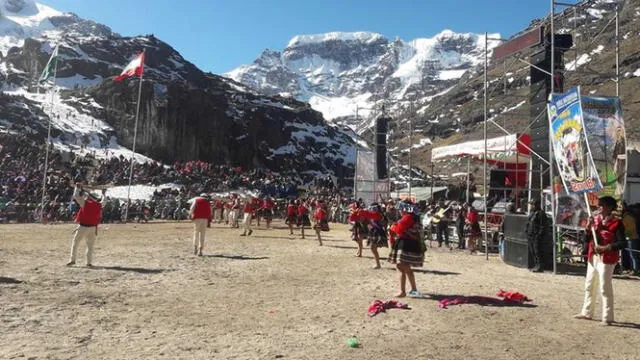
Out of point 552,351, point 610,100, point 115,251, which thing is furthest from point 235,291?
point 610,100

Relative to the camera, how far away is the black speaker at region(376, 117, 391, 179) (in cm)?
3562

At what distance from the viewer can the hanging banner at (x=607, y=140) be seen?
32.9ft

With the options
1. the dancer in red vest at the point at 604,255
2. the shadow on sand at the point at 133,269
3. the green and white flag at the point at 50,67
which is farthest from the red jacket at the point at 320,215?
the green and white flag at the point at 50,67

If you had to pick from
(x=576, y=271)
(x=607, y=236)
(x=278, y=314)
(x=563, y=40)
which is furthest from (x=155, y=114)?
(x=607, y=236)

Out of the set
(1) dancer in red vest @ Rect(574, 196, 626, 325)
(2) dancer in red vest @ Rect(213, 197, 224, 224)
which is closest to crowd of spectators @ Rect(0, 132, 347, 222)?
(2) dancer in red vest @ Rect(213, 197, 224, 224)

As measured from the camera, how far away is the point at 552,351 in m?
6.02

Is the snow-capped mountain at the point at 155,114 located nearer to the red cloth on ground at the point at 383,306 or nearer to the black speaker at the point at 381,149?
the black speaker at the point at 381,149

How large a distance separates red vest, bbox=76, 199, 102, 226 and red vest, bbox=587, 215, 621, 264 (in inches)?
407

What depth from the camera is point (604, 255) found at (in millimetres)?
7289

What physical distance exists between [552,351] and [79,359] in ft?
17.5

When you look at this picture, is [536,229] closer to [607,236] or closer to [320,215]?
[607,236]

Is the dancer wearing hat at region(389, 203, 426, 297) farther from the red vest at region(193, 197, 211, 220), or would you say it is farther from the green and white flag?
the green and white flag

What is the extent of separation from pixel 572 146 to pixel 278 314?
7320 mm

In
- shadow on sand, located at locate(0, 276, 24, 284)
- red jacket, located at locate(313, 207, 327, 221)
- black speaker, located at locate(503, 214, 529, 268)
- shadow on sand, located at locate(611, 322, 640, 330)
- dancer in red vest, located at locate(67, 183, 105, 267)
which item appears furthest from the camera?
red jacket, located at locate(313, 207, 327, 221)
